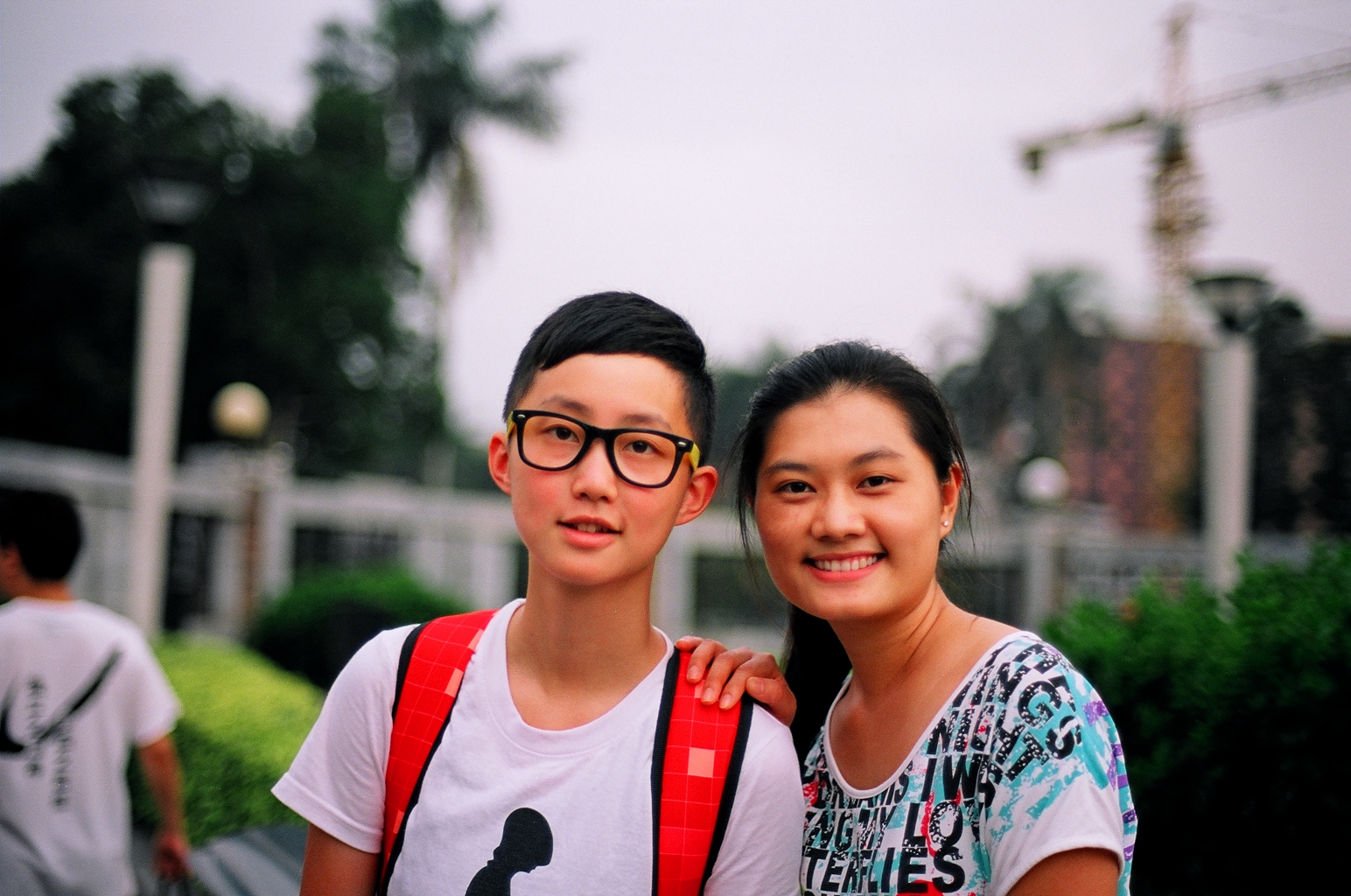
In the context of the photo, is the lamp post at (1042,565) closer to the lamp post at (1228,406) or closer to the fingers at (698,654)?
the lamp post at (1228,406)

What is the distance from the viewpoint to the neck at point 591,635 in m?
1.83

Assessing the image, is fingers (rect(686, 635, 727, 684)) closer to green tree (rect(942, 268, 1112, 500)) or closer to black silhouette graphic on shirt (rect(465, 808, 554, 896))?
black silhouette graphic on shirt (rect(465, 808, 554, 896))

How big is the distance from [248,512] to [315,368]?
428 inches

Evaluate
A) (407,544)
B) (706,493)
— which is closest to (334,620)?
(407,544)

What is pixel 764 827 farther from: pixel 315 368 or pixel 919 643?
pixel 315 368

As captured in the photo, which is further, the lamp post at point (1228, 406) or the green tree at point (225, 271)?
the green tree at point (225, 271)

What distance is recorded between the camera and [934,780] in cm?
169

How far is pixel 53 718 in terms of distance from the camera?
349 cm

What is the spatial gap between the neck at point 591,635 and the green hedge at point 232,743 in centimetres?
255

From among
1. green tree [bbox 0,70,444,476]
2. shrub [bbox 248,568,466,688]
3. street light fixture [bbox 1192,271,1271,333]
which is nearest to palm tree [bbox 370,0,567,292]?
green tree [bbox 0,70,444,476]

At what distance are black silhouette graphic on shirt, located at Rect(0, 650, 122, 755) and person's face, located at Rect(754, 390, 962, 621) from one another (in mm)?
2708

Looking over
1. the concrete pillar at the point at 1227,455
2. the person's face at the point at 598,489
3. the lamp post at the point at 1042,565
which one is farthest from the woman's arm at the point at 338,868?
the lamp post at the point at 1042,565

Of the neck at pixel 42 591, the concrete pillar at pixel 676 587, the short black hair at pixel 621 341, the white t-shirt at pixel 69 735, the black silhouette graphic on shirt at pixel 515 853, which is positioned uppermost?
the short black hair at pixel 621 341

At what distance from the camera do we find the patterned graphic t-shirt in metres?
1.50
